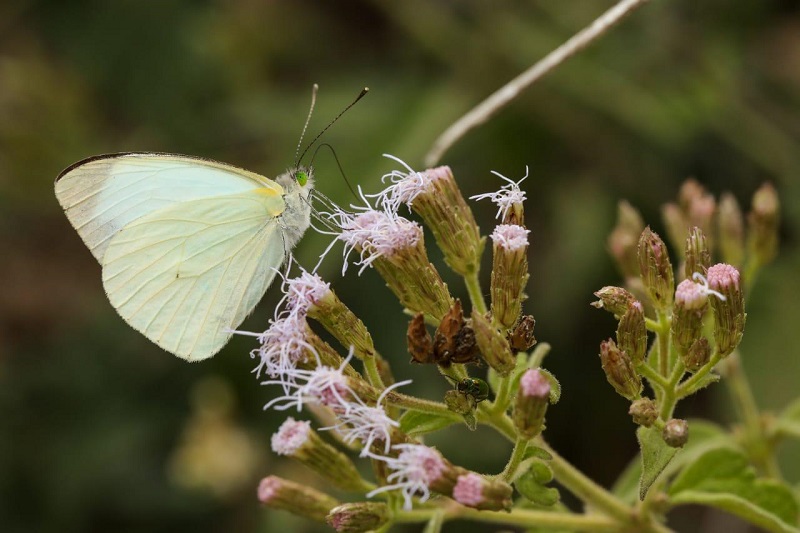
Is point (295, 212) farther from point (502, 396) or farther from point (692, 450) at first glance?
point (692, 450)

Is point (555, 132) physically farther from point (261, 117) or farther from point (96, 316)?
point (96, 316)

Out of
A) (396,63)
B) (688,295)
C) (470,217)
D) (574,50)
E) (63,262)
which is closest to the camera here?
(688,295)

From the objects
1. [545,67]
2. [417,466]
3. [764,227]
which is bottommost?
[417,466]

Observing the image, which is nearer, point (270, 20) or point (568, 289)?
point (568, 289)

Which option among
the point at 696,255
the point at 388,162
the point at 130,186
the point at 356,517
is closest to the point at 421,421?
the point at 356,517

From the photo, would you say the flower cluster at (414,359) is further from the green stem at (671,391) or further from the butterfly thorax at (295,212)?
the butterfly thorax at (295,212)

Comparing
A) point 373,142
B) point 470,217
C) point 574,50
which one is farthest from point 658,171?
point 470,217
